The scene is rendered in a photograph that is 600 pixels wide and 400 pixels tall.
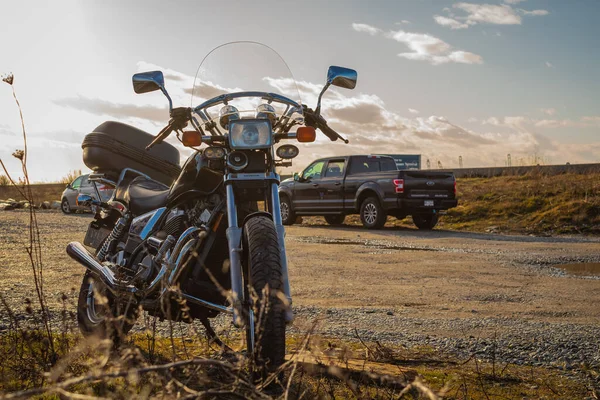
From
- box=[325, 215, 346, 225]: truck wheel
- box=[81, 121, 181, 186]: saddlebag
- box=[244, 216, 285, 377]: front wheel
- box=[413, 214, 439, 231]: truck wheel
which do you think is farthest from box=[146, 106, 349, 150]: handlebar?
box=[325, 215, 346, 225]: truck wheel

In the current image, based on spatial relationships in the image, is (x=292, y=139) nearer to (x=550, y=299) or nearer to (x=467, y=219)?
(x=550, y=299)

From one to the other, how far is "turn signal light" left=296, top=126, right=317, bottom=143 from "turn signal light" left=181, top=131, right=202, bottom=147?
2.08 ft

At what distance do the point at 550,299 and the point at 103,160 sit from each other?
15.6 ft

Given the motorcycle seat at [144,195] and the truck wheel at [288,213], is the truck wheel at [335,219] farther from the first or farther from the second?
the motorcycle seat at [144,195]

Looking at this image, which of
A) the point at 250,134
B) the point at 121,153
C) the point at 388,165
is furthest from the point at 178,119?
the point at 388,165

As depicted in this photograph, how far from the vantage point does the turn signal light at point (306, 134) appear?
4.14 m

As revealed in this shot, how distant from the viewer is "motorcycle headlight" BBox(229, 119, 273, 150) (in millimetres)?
3773

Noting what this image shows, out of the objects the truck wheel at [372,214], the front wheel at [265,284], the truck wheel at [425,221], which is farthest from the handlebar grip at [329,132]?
the truck wheel at [425,221]

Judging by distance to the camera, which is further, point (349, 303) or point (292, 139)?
point (349, 303)

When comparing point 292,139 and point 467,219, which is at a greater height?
point 292,139

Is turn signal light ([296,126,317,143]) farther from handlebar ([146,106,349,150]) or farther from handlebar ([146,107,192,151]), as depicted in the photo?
handlebar ([146,107,192,151])

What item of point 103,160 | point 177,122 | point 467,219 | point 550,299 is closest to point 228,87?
point 177,122

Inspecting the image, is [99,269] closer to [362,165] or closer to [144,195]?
[144,195]

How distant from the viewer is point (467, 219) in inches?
771
